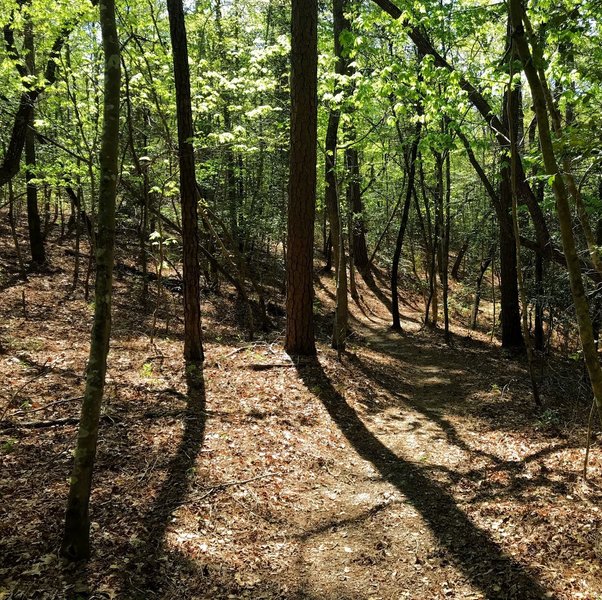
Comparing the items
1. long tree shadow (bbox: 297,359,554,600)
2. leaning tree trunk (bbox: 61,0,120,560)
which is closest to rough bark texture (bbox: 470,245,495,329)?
long tree shadow (bbox: 297,359,554,600)

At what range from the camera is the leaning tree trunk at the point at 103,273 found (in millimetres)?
4031

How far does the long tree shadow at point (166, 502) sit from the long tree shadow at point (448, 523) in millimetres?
2483

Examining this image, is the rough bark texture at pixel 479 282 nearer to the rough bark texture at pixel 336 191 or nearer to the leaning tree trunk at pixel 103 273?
the rough bark texture at pixel 336 191

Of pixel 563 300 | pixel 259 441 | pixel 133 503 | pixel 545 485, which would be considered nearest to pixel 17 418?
pixel 133 503

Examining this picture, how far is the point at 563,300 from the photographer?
11.6m

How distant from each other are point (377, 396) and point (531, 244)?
172 inches

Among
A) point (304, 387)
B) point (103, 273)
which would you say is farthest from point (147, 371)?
point (103, 273)

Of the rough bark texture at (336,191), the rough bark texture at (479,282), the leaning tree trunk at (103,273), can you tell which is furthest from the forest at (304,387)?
the rough bark texture at (479,282)

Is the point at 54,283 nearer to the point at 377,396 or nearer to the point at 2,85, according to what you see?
the point at 2,85

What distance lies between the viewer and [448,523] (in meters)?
5.55

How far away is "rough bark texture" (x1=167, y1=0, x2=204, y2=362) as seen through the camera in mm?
8781

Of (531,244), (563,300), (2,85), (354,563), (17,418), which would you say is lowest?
(354,563)

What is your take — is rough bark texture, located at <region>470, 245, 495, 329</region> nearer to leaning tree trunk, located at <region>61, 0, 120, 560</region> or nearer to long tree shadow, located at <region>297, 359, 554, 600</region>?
long tree shadow, located at <region>297, 359, 554, 600</region>

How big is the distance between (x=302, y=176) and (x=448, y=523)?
6.96m
